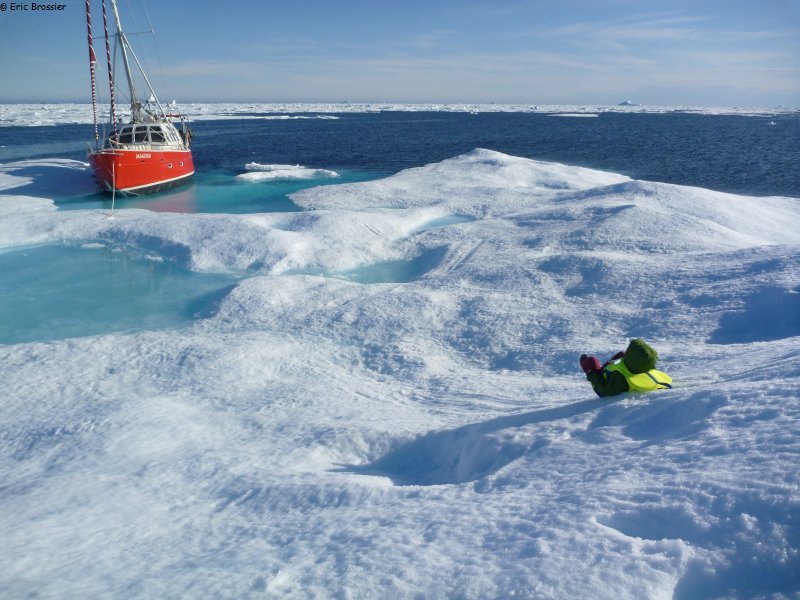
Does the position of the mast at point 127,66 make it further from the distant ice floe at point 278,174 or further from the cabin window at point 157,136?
the distant ice floe at point 278,174

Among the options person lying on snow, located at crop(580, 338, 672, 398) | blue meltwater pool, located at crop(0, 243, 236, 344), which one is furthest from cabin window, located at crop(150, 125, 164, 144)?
person lying on snow, located at crop(580, 338, 672, 398)

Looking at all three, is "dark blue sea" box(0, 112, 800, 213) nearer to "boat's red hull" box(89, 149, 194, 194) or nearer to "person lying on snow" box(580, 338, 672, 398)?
"boat's red hull" box(89, 149, 194, 194)

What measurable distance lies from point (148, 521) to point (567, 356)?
5120mm

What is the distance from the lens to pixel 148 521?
4.34 meters

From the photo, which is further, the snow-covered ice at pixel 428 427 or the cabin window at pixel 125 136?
the cabin window at pixel 125 136

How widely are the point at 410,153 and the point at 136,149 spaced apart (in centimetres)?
2023

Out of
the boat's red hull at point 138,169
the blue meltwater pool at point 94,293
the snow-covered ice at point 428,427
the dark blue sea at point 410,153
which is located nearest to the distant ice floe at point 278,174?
the dark blue sea at point 410,153

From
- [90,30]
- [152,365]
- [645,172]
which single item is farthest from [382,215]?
[645,172]

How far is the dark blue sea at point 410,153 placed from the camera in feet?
73.8

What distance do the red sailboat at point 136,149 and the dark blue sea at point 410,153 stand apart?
0.72m

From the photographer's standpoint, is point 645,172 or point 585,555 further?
point 645,172

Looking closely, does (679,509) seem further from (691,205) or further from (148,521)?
(691,205)

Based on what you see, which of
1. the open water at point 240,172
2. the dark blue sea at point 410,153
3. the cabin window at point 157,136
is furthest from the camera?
the cabin window at point 157,136

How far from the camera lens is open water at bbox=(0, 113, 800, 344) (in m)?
9.84
